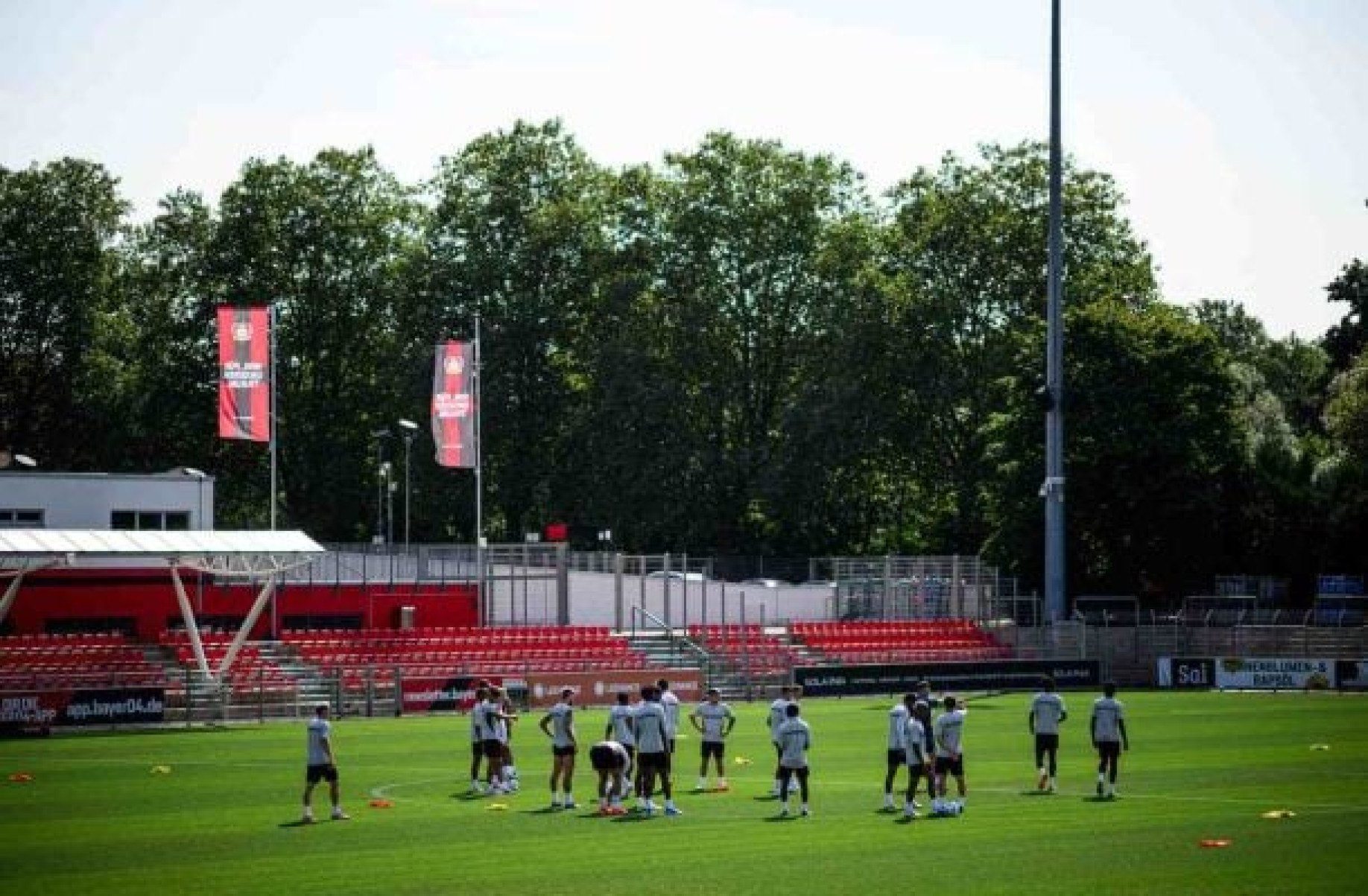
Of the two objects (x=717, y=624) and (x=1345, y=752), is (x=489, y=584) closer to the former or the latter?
(x=717, y=624)

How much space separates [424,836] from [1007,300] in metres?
70.4

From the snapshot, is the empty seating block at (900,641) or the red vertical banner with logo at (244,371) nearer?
the red vertical banner with logo at (244,371)

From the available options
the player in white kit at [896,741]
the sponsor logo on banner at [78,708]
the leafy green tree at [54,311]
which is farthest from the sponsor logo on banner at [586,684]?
the leafy green tree at [54,311]

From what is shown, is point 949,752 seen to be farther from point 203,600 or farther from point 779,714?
point 203,600

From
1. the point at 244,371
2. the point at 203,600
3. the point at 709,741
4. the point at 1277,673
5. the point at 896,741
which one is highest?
the point at 244,371

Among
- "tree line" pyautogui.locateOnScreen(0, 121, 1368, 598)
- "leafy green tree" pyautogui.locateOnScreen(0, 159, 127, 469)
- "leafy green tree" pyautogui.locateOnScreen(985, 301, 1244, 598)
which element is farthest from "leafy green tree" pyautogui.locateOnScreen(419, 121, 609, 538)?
"leafy green tree" pyautogui.locateOnScreen(985, 301, 1244, 598)

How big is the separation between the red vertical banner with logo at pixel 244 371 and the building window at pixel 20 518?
370 inches

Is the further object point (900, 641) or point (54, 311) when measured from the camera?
point (54, 311)

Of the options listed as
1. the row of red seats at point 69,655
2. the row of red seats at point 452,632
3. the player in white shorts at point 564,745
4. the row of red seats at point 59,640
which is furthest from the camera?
the row of red seats at point 452,632

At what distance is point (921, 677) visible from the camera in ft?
224

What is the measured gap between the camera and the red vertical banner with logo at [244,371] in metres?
63.8

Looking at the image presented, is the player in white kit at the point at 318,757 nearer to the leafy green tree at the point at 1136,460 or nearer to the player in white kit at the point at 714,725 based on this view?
the player in white kit at the point at 714,725

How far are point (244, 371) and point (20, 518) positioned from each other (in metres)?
11.0

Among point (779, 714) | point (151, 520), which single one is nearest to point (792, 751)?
point (779, 714)
